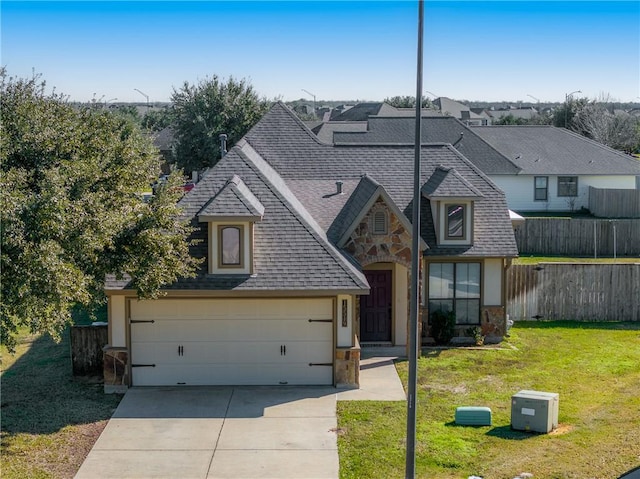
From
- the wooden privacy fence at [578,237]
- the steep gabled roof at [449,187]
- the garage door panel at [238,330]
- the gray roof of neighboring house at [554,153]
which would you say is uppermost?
the gray roof of neighboring house at [554,153]

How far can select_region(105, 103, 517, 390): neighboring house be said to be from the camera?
18.2 m

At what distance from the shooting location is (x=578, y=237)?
1415 inches

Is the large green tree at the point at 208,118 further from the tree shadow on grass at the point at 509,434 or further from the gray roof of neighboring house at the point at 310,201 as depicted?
the tree shadow on grass at the point at 509,434

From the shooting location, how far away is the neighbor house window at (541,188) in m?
44.4

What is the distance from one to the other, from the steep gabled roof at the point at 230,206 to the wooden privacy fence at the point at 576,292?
32.0ft

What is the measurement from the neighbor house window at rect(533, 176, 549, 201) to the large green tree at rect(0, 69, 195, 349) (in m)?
29.6

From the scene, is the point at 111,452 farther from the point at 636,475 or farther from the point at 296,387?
the point at 636,475

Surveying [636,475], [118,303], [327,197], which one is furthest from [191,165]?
[636,475]

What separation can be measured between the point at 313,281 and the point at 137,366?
428 cm

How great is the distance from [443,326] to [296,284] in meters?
5.75

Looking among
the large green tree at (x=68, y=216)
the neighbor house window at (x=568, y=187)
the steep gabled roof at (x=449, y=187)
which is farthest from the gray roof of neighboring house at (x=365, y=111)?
the large green tree at (x=68, y=216)

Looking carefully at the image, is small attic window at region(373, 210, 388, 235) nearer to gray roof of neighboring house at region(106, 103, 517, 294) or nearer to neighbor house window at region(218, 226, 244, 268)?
gray roof of neighboring house at region(106, 103, 517, 294)

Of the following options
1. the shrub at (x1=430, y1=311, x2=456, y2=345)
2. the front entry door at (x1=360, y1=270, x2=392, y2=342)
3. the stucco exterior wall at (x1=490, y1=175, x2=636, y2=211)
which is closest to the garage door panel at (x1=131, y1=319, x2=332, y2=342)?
the front entry door at (x1=360, y1=270, x2=392, y2=342)

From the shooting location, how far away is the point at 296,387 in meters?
18.5
